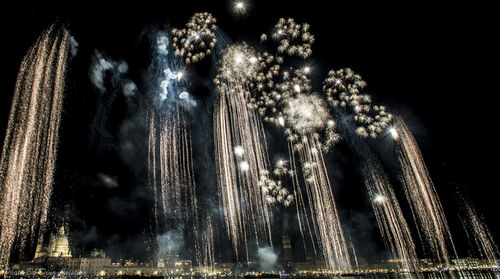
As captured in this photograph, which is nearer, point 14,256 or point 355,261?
point 14,256

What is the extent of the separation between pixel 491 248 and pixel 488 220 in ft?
109

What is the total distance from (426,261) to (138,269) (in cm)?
13993

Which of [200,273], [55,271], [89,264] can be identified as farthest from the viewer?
[200,273]

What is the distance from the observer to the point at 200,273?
13300cm

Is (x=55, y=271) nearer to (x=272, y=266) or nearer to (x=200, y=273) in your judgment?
(x=200, y=273)

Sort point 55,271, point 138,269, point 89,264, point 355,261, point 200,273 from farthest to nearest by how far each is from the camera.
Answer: point 355,261
point 200,273
point 138,269
point 89,264
point 55,271

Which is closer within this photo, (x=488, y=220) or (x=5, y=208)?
(x=5, y=208)

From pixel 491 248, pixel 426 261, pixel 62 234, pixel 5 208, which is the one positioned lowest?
pixel 426 261

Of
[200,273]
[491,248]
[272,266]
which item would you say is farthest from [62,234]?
[491,248]

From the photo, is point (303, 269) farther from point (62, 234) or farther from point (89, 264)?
point (62, 234)

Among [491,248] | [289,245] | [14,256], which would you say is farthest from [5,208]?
[289,245]

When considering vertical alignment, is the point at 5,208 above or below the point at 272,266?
above

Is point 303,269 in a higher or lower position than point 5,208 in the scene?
lower

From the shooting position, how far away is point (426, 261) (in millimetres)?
134625
